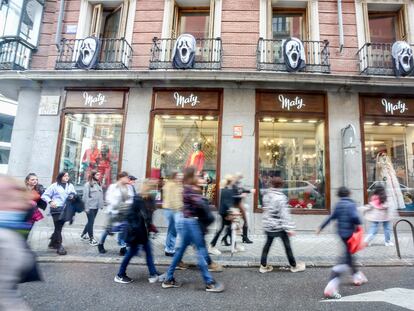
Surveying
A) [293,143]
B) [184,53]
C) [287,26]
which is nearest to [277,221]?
[293,143]

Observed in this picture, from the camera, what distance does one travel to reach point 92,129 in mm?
10641

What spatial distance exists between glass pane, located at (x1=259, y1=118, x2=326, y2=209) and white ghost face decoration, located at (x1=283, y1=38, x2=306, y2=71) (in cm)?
187

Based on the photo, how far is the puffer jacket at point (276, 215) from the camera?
5375 millimetres

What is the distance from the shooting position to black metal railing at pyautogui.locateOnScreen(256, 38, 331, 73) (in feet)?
32.8

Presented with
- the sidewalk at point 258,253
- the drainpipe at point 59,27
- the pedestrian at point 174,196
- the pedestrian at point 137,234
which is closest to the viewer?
the pedestrian at point 137,234

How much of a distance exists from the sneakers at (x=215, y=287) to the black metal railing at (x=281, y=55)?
764cm

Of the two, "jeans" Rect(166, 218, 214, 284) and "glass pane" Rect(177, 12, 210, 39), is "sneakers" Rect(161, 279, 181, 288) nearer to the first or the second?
"jeans" Rect(166, 218, 214, 284)

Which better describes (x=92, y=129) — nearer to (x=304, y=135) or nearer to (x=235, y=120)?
(x=235, y=120)

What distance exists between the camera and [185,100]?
1015cm

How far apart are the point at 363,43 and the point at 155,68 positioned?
25.1 ft

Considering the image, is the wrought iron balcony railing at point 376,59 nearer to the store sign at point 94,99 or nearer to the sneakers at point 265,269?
the sneakers at point 265,269

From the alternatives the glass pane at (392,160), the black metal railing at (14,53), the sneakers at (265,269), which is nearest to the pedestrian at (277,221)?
the sneakers at (265,269)

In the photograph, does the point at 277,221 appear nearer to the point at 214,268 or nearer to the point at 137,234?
the point at 214,268

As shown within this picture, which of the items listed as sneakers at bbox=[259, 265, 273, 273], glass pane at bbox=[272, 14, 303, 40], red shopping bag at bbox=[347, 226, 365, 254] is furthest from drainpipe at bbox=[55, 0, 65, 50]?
red shopping bag at bbox=[347, 226, 365, 254]
